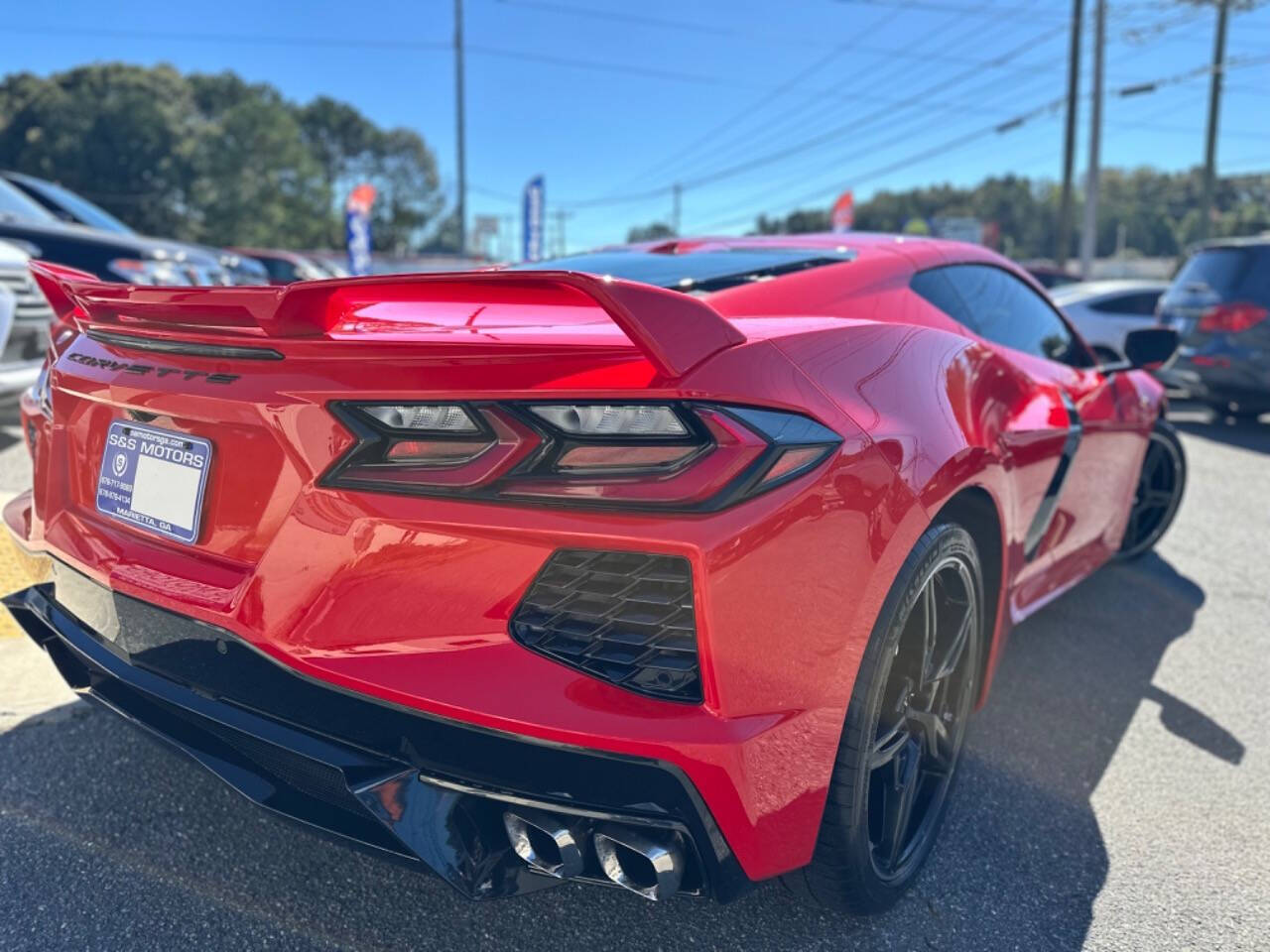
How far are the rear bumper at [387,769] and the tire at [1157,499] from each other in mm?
3436

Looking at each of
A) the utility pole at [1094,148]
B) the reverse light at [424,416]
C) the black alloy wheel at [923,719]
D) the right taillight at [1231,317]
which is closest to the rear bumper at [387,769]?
the reverse light at [424,416]

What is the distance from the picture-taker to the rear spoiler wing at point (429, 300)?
1.23 m

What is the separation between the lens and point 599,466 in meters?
1.28

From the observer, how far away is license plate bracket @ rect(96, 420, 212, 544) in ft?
5.08

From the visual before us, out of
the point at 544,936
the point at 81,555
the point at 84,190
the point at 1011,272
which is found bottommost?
the point at 544,936

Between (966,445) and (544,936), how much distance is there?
1.26m

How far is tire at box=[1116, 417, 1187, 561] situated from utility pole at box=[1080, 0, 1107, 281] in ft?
55.7

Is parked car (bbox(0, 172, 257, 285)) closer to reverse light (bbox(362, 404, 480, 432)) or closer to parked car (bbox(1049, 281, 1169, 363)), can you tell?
reverse light (bbox(362, 404, 480, 432))

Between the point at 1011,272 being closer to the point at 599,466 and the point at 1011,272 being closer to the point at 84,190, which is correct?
the point at 599,466

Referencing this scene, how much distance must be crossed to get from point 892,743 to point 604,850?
2.23 feet

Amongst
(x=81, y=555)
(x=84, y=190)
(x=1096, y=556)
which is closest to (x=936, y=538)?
(x=81, y=555)

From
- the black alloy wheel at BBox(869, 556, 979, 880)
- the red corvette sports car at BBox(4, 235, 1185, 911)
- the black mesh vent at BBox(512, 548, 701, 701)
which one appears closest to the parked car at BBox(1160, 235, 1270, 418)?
the black alloy wheel at BBox(869, 556, 979, 880)

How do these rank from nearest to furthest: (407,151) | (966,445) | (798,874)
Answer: (798,874) → (966,445) → (407,151)

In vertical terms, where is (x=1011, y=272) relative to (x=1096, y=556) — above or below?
above
